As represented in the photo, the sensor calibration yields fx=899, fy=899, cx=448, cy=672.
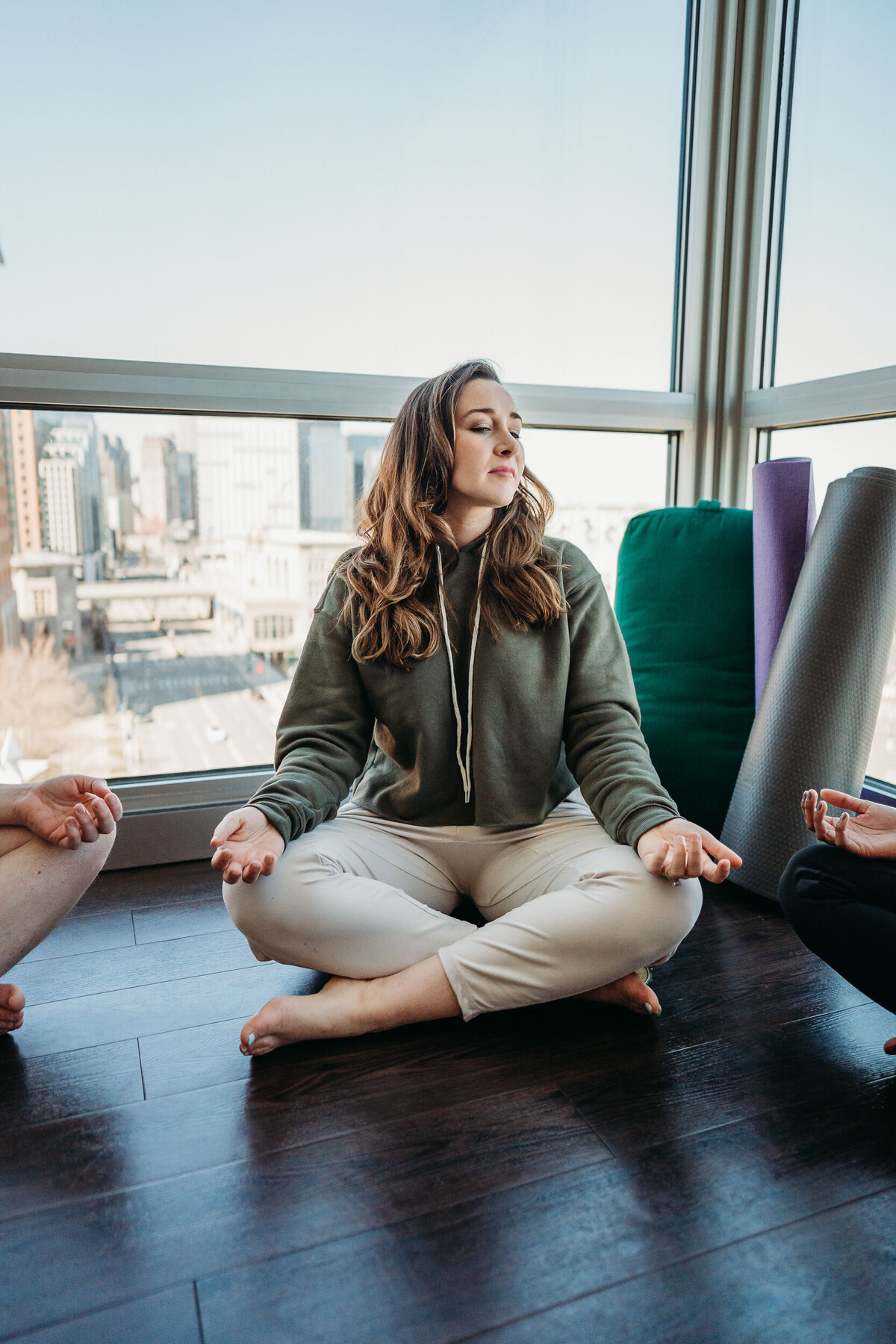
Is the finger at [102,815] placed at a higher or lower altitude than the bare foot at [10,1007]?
higher

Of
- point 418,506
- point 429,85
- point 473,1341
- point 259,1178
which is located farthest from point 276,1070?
point 429,85

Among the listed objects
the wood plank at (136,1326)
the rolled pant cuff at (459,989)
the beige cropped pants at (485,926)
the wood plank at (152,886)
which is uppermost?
the beige cropped pants at (485,926)

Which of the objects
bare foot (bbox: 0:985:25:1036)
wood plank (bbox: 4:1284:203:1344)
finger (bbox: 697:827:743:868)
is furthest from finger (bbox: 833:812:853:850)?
bare foot (bbox: 0:985:25:1036)

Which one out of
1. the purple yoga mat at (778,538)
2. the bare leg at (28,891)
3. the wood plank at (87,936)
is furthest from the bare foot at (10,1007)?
the purple yoga mat at (778,538)

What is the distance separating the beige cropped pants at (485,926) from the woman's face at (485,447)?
2.03 ft

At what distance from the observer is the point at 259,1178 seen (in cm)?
106

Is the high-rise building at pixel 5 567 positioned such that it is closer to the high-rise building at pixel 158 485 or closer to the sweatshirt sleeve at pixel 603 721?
the high-rise building at pixel 158 485

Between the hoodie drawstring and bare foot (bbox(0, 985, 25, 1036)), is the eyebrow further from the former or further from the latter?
bare foot (bbox(0, 985, 25, 1036))

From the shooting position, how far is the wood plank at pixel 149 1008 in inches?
53.7

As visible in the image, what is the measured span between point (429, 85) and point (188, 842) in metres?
1.82

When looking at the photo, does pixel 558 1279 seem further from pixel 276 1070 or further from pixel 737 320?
pixel 737 320

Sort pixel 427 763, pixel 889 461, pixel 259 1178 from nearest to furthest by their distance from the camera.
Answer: pixel 259 1178 → pixel 427 763 → pixel 889 461

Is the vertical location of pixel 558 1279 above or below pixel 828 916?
below

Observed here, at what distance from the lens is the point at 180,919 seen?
5.78 feet
